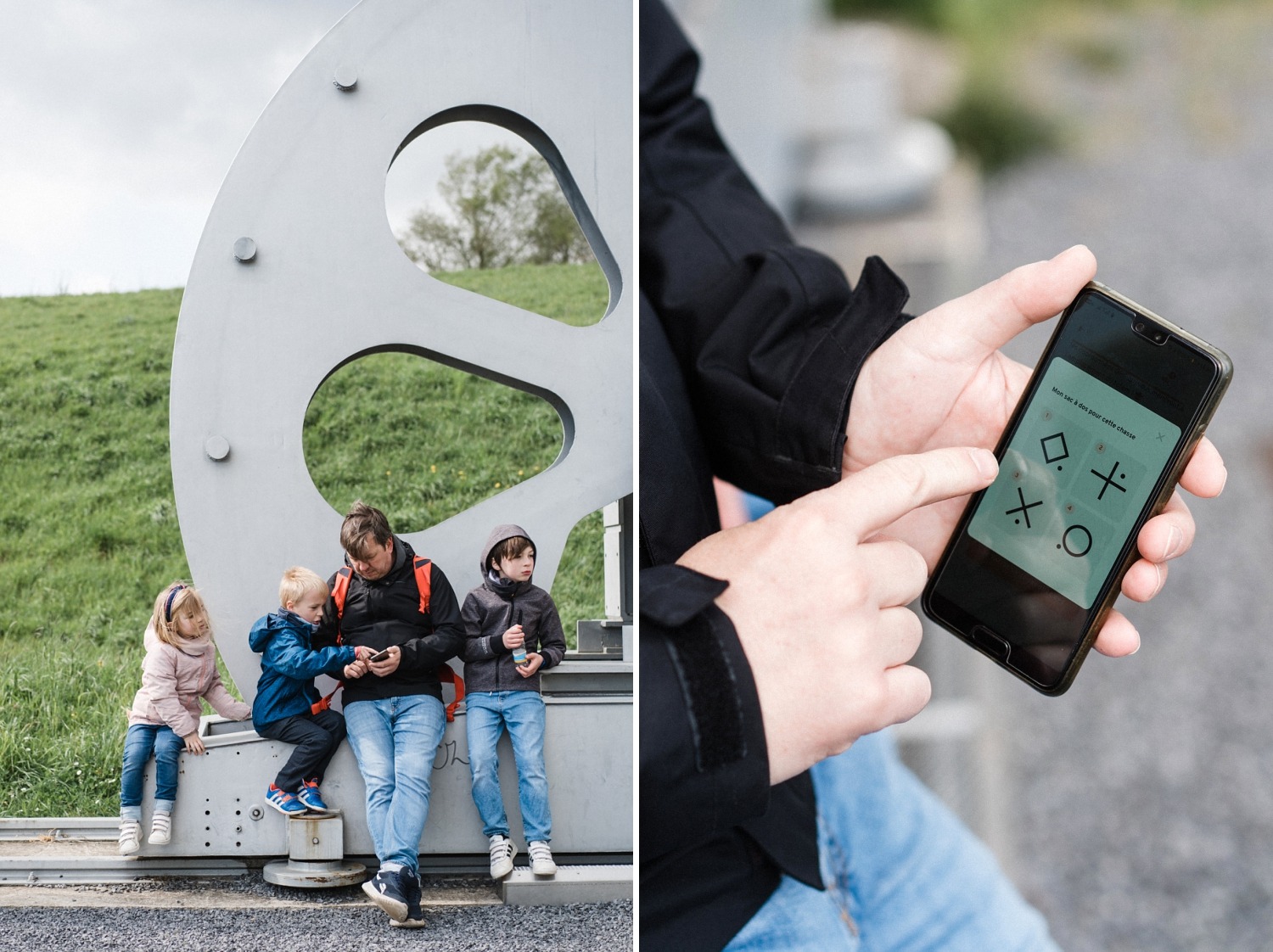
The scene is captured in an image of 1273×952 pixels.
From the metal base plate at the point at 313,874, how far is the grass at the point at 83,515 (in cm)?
6

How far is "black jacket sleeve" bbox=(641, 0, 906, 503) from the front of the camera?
49 cm

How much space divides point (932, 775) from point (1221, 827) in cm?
58

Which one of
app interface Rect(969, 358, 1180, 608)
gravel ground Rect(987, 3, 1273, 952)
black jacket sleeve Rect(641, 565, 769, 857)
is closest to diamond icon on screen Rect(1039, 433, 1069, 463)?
app interface Rect(969, 358, 1180, 608)

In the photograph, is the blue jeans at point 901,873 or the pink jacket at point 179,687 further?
the blue jeans at point 901,873

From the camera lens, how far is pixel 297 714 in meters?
0.38

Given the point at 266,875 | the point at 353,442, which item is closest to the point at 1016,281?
the point at 353,442

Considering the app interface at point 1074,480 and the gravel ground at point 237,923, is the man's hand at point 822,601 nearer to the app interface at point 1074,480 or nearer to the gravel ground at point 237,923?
the app interface at point 1074,480

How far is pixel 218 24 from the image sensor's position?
1.30 ft

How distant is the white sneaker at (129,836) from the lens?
0.38 meters

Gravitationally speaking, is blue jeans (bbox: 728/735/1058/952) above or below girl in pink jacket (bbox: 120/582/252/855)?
below

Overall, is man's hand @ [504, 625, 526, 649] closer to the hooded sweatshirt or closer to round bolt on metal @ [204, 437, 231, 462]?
the hooded sweatshirt

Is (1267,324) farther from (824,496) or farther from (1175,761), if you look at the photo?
(824,496)

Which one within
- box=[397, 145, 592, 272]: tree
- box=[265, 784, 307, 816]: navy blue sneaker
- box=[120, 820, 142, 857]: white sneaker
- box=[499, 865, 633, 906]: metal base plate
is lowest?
box=[499, 865, 633, 906]: metal base plate

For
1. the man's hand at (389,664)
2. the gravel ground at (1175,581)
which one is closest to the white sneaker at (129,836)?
the man's hand at (389,664)
